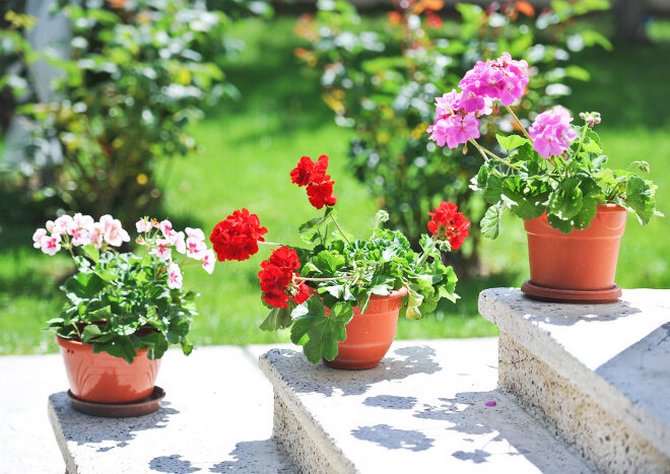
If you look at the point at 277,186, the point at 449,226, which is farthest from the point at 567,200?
the point at 277,186

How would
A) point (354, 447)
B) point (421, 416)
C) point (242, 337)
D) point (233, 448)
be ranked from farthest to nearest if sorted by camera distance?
1. point (242, 337)
2. point (233, 448)
3. point (421, 416)
4. point (354, 447)

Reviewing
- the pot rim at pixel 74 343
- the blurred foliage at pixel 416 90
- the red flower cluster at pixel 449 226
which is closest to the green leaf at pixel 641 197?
the red flower cluster at pixel 449 226

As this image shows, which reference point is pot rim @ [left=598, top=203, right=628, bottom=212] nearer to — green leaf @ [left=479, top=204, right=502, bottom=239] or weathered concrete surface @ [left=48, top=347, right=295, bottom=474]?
A: green leaf @ [left=479, top=204, right=502, bottom=239]

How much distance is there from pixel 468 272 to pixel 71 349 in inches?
122

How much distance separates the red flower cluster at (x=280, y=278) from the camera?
3.14m

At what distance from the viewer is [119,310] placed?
132 inches

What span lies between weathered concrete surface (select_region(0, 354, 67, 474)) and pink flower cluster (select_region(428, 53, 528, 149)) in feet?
5.25

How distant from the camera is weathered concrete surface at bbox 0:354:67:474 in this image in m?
3.54

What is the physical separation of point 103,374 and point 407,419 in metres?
1.01

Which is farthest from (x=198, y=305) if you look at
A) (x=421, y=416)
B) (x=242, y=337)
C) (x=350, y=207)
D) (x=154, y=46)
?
(x=421, y=416)

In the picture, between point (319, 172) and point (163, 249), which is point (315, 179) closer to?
point (319, 172)

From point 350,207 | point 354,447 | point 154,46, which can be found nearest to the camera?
point 354,447

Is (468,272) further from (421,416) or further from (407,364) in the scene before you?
(421,416)

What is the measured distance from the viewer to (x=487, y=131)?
571cm
